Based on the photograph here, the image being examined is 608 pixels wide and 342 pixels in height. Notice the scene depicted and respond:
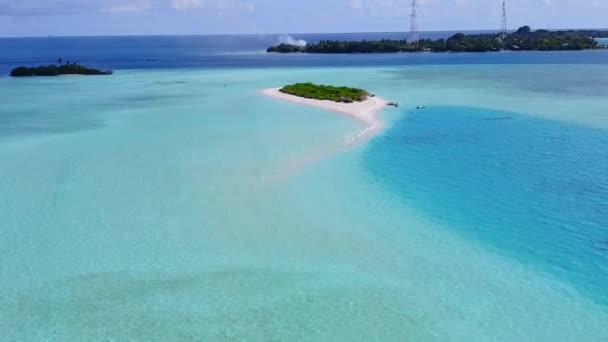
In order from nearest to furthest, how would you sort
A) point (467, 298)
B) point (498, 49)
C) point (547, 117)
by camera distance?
point (467, 298) < point (547, 117) < point (498, 49)

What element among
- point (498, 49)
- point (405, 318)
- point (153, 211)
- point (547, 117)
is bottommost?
point (405, 318)

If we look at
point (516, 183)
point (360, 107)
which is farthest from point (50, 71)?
point (516, 183)

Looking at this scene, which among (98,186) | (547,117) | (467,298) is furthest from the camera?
(547,117)

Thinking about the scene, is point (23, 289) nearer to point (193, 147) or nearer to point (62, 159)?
point (62, 159)

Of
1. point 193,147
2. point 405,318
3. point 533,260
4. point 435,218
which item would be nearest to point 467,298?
point 405,318

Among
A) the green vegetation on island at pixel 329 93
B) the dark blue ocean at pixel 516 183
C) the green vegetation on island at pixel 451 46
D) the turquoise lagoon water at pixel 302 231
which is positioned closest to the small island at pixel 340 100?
the green vegetation on island at pixel 329 93

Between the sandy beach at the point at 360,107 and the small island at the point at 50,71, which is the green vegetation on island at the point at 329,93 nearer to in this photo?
the sandy beach at the point at 360,107
